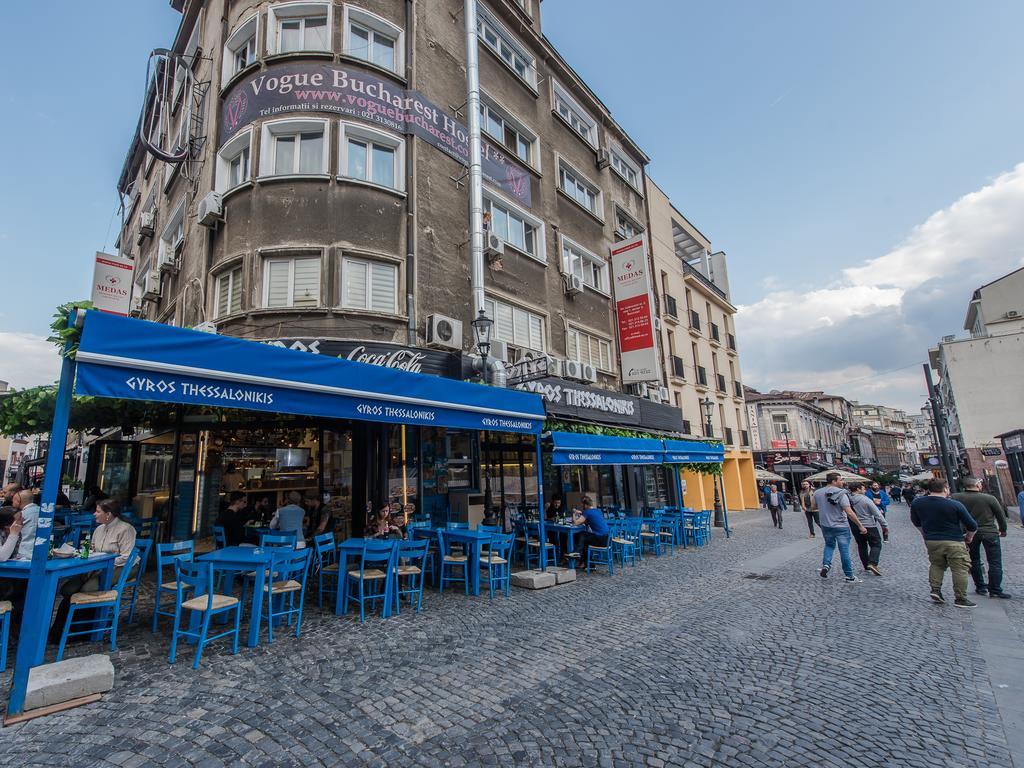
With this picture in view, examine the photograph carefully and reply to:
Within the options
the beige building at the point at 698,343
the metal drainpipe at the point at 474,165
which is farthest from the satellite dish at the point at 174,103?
the beige building at the point at 698,343

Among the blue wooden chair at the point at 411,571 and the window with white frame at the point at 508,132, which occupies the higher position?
the window with white frame at the point at 508,132

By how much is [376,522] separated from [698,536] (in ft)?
32.2

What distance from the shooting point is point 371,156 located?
11.9 m

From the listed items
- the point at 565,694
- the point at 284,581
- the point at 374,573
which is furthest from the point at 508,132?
the point at 565,694

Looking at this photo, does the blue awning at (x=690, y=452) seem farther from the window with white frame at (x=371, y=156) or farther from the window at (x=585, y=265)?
the window with white frame at (x=371, y=156)

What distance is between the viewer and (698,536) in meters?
14.4

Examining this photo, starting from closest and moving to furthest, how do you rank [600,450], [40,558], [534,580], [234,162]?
[40,558], [534,580], [600,450], [234,162]

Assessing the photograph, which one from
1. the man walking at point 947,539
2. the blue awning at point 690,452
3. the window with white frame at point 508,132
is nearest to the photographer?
the man walking at point 947,539

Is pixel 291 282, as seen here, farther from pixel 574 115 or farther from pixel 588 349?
pixel 574 115

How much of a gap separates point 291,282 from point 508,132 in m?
→ 9.82

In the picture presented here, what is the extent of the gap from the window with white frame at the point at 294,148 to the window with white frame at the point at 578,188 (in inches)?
357

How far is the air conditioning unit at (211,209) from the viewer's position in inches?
445

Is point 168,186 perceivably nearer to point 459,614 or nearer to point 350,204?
point 350,204

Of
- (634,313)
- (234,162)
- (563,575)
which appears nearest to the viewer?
(563,575)
